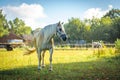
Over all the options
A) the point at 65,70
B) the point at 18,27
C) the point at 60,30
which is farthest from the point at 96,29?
the point at 18,27

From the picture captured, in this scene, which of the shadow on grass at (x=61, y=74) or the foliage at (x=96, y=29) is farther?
the foliage at (x=96, y=29)

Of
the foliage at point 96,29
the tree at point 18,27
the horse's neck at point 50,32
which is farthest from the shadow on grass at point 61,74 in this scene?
the tree at point 18,27

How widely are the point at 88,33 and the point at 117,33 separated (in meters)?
9.19

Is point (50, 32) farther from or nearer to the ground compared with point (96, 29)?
Result: nearer to the ground

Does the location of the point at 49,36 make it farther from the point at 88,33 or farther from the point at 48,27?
the point at 88,33

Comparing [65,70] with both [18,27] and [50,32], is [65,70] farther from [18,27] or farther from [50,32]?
[18,27]

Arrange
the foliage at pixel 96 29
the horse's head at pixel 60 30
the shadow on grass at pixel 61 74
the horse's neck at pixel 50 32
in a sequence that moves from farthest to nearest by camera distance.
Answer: the foliage at pixel 96 29 → the horse's neck at pixel 50 32 → the horse's head at pixel 60 30 → the shadow on grass at pixel 61 74

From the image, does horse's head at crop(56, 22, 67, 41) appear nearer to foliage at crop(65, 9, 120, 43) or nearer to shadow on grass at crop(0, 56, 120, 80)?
shadow on grass at crop(0, 56, 120, 80)

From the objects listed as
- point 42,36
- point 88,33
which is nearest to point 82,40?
point 88,33

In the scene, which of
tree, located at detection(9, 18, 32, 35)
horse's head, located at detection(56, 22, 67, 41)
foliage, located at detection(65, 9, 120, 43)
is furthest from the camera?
tree, located at detection(9, 18, 32, 35)

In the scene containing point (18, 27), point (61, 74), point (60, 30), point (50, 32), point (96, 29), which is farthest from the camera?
point (18, 27)

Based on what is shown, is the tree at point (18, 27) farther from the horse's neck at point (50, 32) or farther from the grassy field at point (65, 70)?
the horse's neck at point (50, 32)

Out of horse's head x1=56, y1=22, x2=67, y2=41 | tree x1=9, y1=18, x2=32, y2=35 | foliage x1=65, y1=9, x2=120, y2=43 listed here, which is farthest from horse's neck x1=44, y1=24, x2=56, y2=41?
tree x1=9, y1=18, x2=32, y2=35

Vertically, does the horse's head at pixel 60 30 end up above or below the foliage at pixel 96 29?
below
